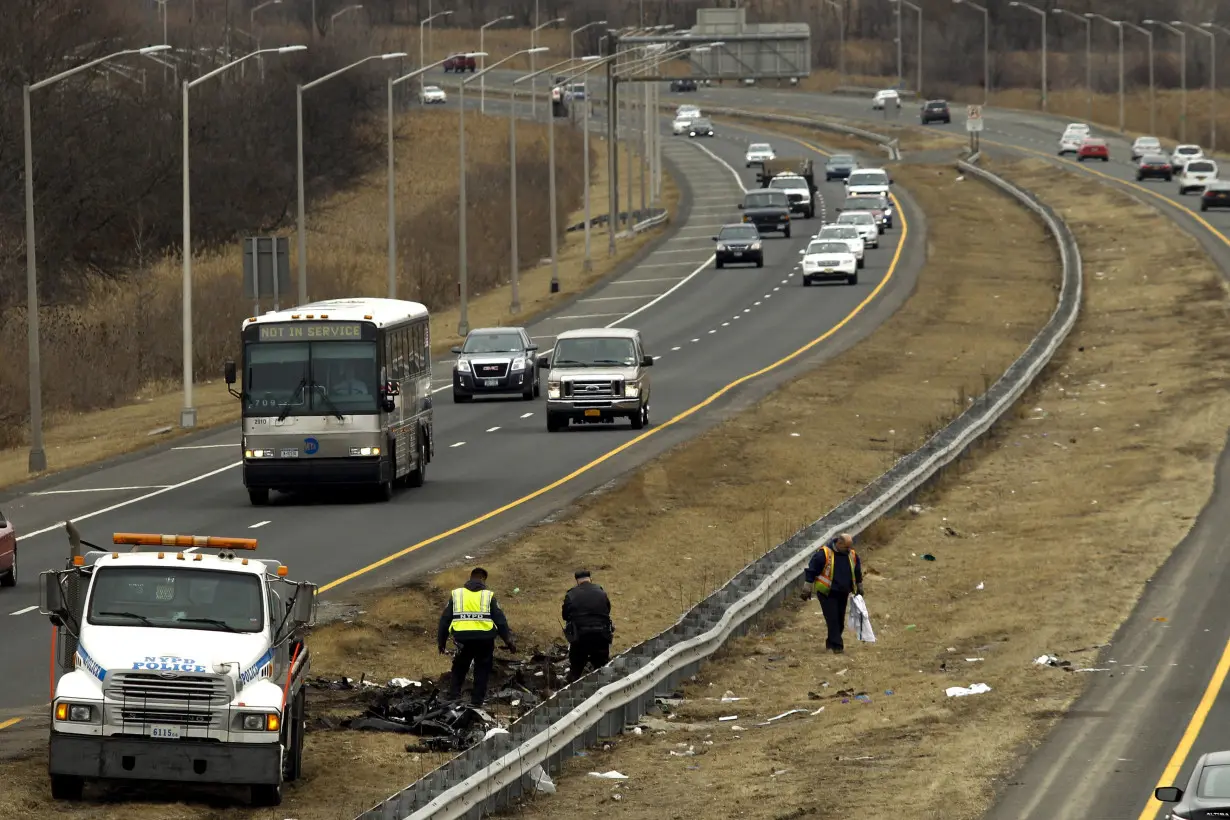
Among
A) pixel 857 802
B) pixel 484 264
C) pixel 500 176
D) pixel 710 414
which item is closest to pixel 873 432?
pixel 710 414

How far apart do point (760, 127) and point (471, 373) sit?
360 feet

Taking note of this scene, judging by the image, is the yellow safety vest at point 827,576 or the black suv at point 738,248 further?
the black suv at point 738,248

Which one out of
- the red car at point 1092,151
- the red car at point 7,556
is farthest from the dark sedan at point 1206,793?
the red car at point 1092,151

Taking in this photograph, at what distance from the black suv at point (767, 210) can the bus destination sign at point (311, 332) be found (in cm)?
5887

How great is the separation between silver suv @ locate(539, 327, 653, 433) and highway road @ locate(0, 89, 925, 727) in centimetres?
66

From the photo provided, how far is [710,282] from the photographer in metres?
81.2

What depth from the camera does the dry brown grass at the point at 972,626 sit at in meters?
18.3

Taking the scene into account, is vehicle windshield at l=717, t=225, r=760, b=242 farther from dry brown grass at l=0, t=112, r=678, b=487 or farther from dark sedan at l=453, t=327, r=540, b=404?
dark sedan at l=453, t=327, r=540, b=404

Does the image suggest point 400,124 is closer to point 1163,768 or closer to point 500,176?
point 500,176

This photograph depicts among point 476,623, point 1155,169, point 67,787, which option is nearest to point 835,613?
point 476,623

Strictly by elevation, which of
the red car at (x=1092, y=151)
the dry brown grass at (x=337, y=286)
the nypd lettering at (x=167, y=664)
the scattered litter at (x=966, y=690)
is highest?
the nypd lettering at (x=167, y=664)

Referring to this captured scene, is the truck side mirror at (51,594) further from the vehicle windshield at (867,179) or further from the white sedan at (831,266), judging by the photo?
the vehicle windshield at (867,179)

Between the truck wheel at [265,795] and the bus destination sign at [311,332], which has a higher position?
the bus destination sign at [311,332]

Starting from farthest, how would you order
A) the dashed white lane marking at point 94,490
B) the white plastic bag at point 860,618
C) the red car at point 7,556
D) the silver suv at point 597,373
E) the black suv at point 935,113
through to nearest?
the black suv at point 935,113, the silver suv at point 597,373, the dashed white lane marking at point 94,490, the red car at point 7,556, the white plastic bag at point 860,618
